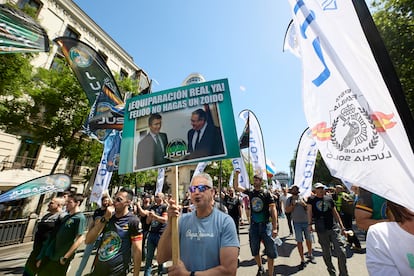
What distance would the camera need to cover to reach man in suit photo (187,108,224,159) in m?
2.29

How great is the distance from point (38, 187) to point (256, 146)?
6.72m

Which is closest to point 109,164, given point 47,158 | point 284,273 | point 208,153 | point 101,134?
point 101,134

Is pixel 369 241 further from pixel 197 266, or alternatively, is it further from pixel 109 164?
pixel 109 164

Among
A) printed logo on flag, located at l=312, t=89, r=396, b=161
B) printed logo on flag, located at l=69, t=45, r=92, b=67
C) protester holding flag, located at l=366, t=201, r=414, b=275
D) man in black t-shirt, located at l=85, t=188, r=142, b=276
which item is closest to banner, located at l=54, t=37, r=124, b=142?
printed logo on flag, located at l=69, t=45, r=92, b=67

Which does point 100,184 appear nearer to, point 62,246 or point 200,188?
point 62,246

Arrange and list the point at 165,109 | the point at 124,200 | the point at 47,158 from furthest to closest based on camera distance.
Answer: the point at 47,158, the point at 124,200, the point at 165,109

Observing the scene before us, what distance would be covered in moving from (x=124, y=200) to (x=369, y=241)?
316cm

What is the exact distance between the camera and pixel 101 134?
18.1 feet

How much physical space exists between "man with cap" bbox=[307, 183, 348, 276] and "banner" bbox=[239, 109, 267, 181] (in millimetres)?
2017

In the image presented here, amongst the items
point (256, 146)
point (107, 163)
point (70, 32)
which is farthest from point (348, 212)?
point (70, 32)

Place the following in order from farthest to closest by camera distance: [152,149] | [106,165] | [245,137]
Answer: [245,137], [106,165], [152,149]

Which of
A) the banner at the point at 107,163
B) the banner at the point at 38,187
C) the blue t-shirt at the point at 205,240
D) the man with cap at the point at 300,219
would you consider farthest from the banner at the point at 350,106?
the banner at the point at 38,187

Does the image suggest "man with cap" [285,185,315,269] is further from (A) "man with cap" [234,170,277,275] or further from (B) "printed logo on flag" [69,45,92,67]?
(B) "printed logo on flag" [69,45,92,67]

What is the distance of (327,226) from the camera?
4.82m
